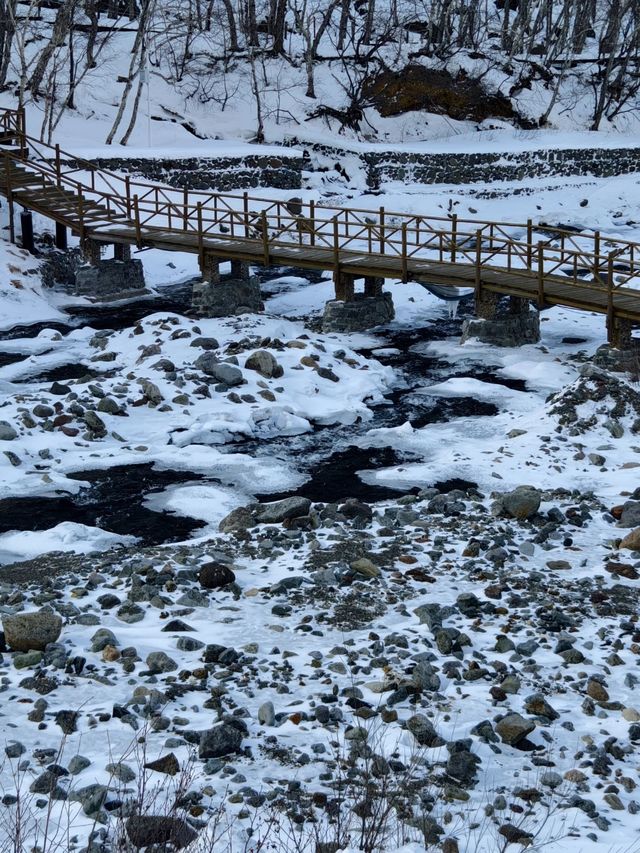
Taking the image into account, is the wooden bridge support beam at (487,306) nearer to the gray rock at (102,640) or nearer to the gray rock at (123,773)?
the gray rock at (102,640)

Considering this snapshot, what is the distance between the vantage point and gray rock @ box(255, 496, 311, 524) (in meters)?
12.1

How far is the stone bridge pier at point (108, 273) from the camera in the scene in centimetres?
2672

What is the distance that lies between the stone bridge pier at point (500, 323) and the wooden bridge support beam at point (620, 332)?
2953mm

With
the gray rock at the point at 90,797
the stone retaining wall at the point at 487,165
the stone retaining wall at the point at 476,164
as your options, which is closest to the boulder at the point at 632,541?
the gray rock at the point at 90,797

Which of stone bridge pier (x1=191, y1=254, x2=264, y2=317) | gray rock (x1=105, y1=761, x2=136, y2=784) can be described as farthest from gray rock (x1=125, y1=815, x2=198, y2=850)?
stone bridge pier (x1=191, y1=254, x2=264, y2=317)

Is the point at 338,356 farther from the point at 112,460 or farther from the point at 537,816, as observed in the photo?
the point at 537,816

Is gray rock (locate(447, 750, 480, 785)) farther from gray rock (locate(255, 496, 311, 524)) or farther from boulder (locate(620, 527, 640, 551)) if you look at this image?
gray rock (locate(255, 496, 311, 524))

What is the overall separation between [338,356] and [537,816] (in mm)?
14212

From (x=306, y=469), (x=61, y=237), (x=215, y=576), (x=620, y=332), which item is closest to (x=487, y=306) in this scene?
(x=620, y=332)

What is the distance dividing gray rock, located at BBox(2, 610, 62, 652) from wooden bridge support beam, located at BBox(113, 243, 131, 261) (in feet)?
62.9

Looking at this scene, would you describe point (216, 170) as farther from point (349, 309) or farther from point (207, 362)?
point (207, 362)

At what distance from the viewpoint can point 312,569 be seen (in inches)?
420

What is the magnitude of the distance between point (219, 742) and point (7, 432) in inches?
373

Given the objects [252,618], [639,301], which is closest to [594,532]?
[252,618]
